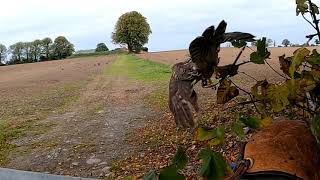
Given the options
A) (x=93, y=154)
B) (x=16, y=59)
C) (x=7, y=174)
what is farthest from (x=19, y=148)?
(x=16, y=59)

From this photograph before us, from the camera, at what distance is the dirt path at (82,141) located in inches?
247

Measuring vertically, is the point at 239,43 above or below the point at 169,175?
above

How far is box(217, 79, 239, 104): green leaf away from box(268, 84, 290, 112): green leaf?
0.57ft

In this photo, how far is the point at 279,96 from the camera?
5.57ft

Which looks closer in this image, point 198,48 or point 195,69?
point 198,48

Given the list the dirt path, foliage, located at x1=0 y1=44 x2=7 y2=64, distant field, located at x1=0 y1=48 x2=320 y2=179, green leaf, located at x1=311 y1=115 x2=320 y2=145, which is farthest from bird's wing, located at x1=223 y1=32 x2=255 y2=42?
foliage, located at x1=0 y1=44 x2=7 y2=64

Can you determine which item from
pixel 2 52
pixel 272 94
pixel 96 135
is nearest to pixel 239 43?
pixel 272 94

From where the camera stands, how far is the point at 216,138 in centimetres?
159

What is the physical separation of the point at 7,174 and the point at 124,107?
7.60 m

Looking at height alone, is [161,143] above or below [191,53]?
below

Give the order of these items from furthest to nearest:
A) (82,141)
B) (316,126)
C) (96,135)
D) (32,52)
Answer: (32,52), (96,135), (82,141), (316,126)

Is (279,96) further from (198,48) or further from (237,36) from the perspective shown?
(198,48)

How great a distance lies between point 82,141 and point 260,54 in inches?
245

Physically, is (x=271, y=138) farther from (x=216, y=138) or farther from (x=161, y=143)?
(x=161, y=143)
